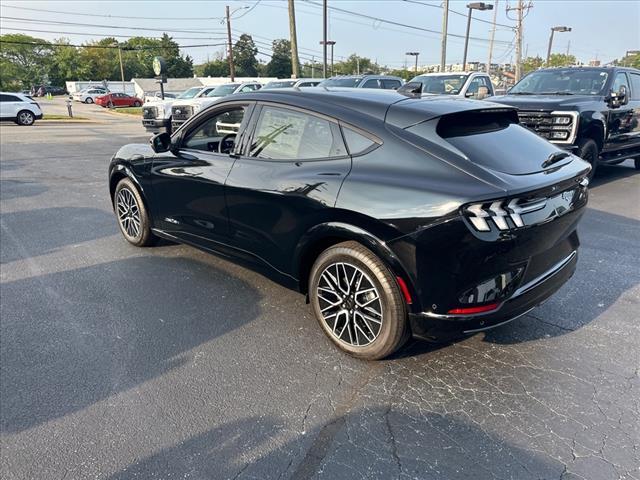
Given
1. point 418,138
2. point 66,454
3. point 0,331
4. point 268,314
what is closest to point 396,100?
point 418,138

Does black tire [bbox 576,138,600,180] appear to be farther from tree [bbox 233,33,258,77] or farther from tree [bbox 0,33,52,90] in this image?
tree [bbox 0,33,52,90]

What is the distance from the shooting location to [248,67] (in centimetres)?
10012

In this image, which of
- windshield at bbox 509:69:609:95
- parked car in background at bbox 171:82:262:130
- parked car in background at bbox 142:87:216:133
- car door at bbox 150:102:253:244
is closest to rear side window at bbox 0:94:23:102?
parked car in background at bbox 142:87:216:133

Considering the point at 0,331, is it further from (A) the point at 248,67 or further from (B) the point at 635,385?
(A) the point at 248,67

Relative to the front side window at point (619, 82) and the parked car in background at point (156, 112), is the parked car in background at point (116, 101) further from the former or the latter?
the front side window at point (619, 82)

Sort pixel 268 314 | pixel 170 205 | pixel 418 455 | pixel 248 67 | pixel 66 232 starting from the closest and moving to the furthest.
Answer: pixel 418 455
pixel 268 314
pixel 170 205
pixel 66 232
pixel 248 67

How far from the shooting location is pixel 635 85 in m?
8.90

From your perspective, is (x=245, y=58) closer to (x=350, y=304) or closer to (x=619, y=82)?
(x=619, y=82)

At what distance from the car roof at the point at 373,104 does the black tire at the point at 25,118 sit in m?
25.6

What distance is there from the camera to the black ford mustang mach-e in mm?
2525

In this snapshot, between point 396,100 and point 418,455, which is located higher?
point 396,100

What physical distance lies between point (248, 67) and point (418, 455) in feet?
350

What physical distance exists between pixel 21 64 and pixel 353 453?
12050 centimetres

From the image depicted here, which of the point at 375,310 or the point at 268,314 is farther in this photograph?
the point at 268,314
